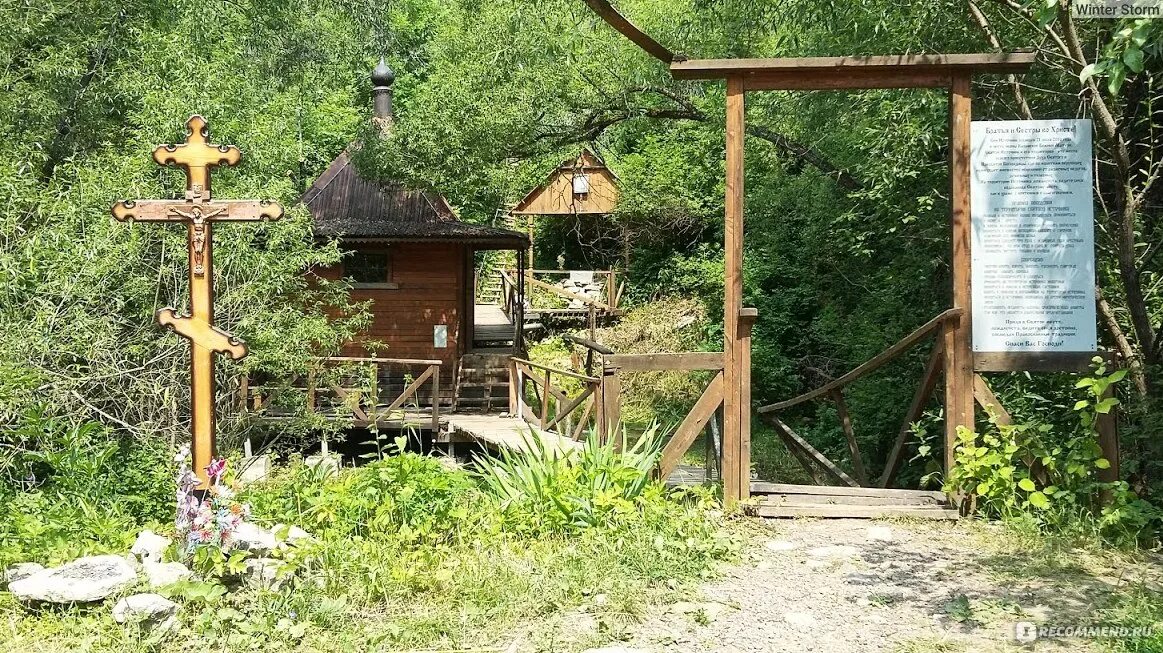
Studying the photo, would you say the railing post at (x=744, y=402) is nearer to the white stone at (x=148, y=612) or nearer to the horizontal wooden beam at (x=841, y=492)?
the horizontal wooden beam at (x=841, y=492)

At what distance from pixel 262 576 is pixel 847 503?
357cm

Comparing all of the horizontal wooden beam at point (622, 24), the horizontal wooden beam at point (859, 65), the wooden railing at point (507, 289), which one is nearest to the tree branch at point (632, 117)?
the horizontal wooden beam at point (622, 24)

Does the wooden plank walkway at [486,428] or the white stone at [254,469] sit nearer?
the white stone at [254,469]

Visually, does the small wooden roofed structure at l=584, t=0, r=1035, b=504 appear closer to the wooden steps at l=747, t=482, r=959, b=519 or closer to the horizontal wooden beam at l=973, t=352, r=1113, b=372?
the horizontal wooden beam at l=973, t=352, r=1113, b=372

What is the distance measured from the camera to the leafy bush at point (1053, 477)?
5570 mm

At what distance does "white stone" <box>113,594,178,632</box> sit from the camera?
14.6 ft

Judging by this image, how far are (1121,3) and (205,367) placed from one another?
547cm

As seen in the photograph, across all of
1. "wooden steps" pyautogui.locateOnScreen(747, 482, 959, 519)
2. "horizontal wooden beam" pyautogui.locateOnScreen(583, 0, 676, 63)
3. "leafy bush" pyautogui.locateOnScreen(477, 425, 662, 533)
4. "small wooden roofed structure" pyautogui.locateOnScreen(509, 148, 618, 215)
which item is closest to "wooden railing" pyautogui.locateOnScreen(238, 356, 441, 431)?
"leafy bush" pyautogui.locateOnScreen(477, 425, 662, 533)

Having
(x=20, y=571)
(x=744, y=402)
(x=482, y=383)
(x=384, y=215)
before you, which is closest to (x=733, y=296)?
(x=744, y=402)

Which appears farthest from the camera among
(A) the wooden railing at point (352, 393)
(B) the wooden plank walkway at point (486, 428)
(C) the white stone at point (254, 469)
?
(B) the wooden plank walkway at point (486, 428)

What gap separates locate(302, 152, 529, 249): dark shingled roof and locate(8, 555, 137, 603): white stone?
41.7ft

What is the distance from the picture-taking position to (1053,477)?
5965 mm

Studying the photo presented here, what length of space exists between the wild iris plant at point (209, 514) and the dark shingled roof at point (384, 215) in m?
12.3

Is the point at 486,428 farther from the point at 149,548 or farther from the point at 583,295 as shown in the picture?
the point at 583,295
